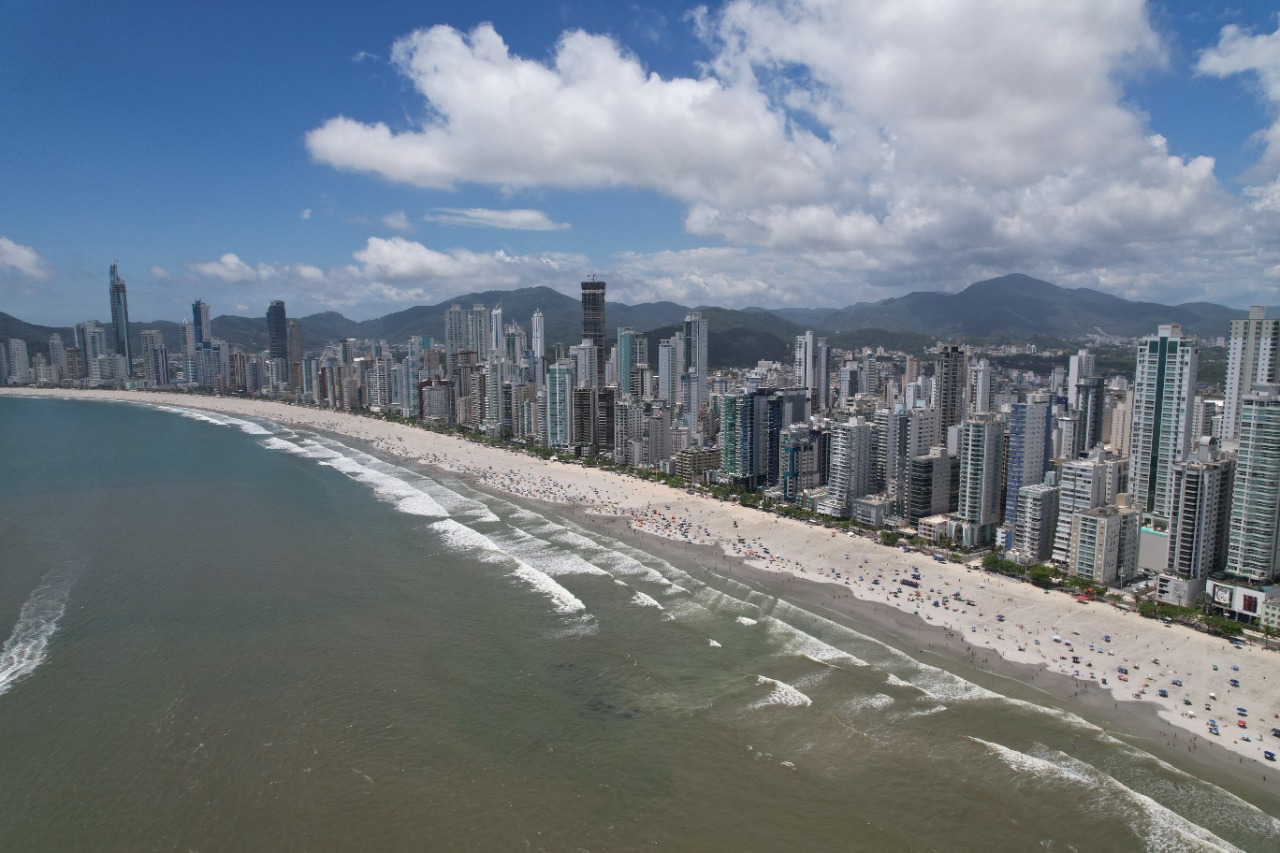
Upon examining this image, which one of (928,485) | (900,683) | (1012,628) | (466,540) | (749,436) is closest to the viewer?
(900,683)

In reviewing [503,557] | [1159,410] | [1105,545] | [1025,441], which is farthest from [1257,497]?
[503,557]

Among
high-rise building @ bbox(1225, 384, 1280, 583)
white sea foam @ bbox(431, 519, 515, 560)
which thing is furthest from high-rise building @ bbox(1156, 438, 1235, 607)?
white sea foam @ bbox(431, 519, 515, 560)

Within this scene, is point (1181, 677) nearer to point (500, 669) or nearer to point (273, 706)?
point (500, 669)

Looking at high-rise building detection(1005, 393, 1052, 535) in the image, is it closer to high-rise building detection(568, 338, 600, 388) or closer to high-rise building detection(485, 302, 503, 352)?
high-rise building detection(568, 338, 600, 388)

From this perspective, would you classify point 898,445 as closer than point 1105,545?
No

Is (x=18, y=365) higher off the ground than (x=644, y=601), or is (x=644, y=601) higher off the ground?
(x=18, y=365)

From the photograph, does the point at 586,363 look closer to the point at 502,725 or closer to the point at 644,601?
the point at 644,601

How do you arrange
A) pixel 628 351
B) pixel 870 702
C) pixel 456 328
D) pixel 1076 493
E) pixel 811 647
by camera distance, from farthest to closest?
pixel 456 328
pixel 628 351
pixel 1076 493
pixel 811 647
pixel 870 702
